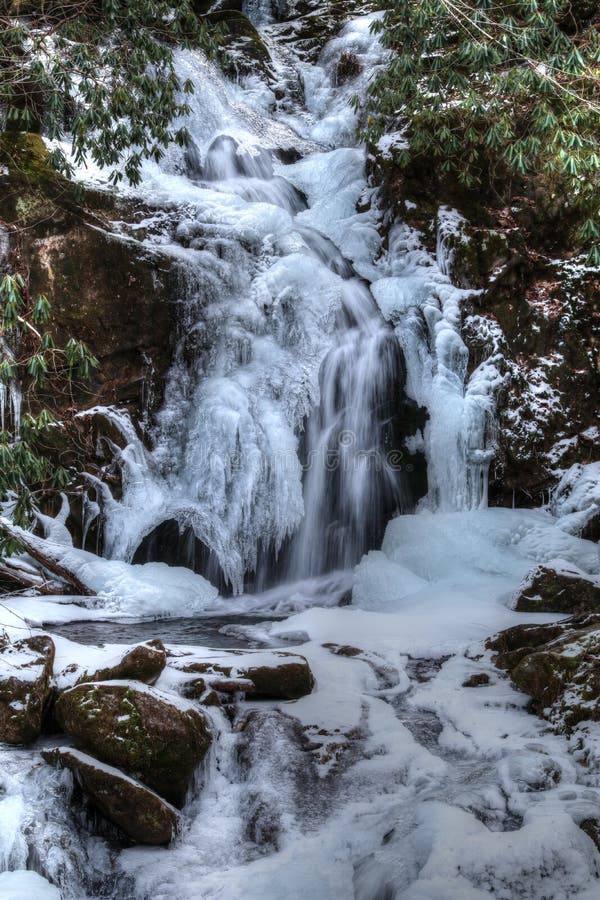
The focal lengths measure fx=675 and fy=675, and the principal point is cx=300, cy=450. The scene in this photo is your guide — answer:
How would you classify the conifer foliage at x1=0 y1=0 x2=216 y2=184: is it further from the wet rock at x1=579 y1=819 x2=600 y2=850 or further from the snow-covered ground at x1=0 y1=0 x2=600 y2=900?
the wet rock at x1=579 y1=819 x2=600 y2=850

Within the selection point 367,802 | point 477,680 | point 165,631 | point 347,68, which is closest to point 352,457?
point 165,631

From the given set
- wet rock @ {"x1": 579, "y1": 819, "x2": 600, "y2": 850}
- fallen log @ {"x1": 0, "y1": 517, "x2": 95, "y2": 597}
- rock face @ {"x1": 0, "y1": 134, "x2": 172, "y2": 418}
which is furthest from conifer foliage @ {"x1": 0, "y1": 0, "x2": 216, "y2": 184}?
wet rock @ {"x1": 579, "y1": 819, "x2": 600, "y2": 850}

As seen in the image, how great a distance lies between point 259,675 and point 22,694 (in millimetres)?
1549

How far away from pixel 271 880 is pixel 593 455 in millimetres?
7294

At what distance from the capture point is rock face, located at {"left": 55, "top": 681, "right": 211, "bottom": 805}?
3.77 meters

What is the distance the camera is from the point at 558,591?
20.7 ft

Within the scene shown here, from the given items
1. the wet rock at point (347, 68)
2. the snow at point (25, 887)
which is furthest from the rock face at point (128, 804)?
the wet rock at point (347, 68)

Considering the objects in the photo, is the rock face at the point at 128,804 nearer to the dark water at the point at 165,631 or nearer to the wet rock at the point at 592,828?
the wet rock at the point at 592,828

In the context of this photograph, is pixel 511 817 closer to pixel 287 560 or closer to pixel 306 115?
pixel 287 560

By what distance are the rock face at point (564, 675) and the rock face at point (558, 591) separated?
952mm

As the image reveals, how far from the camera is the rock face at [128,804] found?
3.59 metres

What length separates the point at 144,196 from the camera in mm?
10250

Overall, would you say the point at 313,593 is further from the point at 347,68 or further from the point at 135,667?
the point at 347,68

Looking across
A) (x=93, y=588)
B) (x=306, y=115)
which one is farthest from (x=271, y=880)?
(x=306, y=115)
